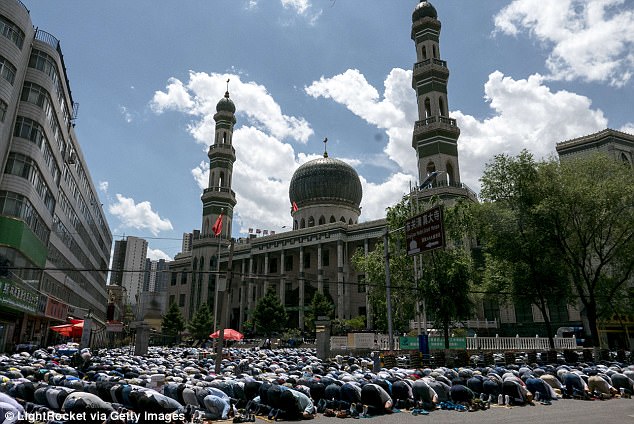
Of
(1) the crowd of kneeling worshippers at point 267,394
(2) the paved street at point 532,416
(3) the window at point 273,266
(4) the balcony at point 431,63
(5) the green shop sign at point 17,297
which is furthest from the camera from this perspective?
(3) the window at point 273,266

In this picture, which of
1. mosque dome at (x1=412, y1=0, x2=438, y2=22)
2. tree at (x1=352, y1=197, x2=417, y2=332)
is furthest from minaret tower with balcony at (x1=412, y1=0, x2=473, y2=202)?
tree at (x1=352, y1=197, x2=417, y2=332)

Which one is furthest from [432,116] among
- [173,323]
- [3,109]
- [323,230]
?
[173,323]

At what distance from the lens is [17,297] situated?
28.7 metres

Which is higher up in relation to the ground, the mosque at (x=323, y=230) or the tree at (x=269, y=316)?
the mosque at (x=323, y=230)

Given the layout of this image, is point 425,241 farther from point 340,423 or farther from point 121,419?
point 121,419

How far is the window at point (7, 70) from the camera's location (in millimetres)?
29344

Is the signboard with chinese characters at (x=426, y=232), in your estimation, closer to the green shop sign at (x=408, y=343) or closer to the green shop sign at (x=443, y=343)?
the green shop sign at (x=408, y=343)

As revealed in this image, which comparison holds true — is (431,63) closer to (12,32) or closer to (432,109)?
(432,109)

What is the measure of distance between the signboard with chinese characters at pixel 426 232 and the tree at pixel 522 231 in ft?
33.9

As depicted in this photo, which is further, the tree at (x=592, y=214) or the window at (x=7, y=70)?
the window at (x=7, y=70)

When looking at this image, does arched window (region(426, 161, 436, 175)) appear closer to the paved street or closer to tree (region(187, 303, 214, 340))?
tree (region(187, 303, 214, 340))

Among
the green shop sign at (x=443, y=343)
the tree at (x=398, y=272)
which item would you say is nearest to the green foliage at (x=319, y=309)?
the tree at (x=398, y=272)

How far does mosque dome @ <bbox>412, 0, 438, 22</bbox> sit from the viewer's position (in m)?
57.8

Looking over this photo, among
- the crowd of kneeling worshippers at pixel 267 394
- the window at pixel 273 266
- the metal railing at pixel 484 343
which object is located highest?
the window at pixel 273 266
